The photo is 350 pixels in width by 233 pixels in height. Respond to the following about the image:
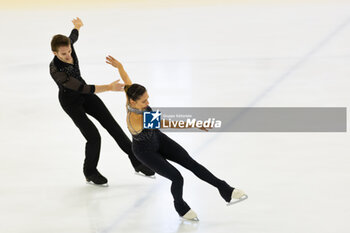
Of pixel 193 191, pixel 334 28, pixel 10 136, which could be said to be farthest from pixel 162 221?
pixel 334 28

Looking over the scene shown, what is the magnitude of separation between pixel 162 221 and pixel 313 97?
10.8 feet

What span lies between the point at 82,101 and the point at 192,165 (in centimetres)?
112

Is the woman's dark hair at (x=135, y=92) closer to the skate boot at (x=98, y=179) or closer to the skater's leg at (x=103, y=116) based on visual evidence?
the skater's leg at (x=103, y=116)

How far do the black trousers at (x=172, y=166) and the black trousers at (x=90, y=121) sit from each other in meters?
0.70

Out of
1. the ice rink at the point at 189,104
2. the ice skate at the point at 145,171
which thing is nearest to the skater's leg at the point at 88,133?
the ice rink at the point at 189,104

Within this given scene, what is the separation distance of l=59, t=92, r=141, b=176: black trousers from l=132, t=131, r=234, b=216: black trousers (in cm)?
70

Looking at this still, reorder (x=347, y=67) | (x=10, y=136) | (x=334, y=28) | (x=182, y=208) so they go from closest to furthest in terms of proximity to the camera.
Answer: (x=182, y=208) < (x=10, y=136) < (x=347, y=67) < (x=334, y=28)

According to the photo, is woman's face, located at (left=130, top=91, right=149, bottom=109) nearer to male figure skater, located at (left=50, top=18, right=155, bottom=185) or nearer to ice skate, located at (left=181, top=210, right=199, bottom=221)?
male figure skater, located at (left=50, top=18, right=155, bottom=185)

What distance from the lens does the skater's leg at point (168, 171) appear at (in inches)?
170

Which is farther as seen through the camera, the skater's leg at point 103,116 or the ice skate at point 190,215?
the skater's leg at point 103,116

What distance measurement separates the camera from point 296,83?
774 cm

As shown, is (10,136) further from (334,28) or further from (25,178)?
(334,28)

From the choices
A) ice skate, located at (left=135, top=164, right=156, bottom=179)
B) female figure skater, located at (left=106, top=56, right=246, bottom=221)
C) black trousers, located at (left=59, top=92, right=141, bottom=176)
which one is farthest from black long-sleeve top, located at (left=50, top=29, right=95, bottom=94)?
ice skate, located at (left=135, top=164, right=156, bottom=179)

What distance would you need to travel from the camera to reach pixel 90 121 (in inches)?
199
